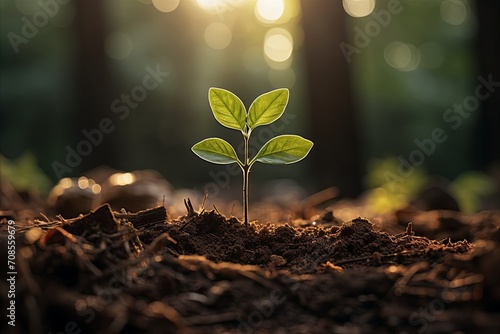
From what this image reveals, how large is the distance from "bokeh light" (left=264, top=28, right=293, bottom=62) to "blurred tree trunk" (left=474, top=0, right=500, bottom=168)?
17267 millimetres

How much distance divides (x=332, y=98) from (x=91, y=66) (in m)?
4.32

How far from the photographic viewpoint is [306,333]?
141 centimetres

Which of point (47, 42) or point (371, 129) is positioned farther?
point (371, 129)

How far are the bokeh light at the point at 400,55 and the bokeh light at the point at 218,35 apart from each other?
9.51 metres

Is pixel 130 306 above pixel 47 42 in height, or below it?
below

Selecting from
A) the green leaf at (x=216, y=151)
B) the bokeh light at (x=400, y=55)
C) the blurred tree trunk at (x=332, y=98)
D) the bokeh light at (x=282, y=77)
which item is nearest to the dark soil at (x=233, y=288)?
the green leaf at (x=216, y=151)

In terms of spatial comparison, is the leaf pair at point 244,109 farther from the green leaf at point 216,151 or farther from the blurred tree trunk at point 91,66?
the blurred tree trunk at point 91,66

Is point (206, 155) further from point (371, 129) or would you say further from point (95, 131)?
point (371, 129)

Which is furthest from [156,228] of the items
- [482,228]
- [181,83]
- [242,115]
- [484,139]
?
[181,83]

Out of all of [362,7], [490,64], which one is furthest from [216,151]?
[362,7]

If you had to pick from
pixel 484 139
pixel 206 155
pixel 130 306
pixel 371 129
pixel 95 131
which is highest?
pixel 206 155

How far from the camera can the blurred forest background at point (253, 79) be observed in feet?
27.0

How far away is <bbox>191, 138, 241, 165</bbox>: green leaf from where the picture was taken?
216cm

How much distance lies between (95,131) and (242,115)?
26.3 feet
